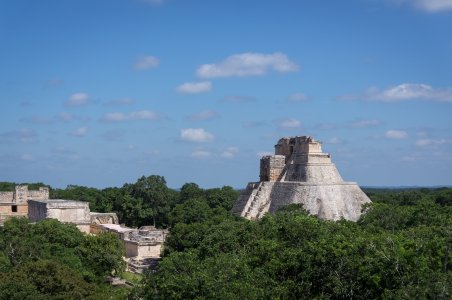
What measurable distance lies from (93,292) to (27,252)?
779 cm

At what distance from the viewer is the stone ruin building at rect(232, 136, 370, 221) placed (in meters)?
39.0

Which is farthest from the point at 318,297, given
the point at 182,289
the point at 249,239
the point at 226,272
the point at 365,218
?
A: the point at 365,218

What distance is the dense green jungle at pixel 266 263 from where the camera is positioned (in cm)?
1778

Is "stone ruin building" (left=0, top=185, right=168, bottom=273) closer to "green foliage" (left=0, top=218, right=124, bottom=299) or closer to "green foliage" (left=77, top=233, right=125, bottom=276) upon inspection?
"green foliage" (left=77, top=233, right=125, bottom=276)

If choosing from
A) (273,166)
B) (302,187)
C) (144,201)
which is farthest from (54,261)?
(144,201)

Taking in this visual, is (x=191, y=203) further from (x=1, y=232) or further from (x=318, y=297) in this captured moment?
(x=318, y=297)

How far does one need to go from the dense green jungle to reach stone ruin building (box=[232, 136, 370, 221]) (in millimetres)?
5207

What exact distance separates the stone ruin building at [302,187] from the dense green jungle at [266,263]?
17.1 ft

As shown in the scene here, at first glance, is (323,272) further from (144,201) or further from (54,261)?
(144,201)

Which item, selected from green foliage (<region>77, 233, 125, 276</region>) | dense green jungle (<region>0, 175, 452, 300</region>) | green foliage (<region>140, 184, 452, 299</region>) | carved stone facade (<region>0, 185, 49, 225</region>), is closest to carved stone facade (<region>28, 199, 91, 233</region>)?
carved stone facade (<region>0, 185, 49, 225</region>)

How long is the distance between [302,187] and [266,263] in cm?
1976

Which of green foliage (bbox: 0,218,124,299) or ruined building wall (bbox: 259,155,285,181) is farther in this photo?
ruined building wall (bbox: 259,155,285,181)

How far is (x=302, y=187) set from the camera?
131 ft

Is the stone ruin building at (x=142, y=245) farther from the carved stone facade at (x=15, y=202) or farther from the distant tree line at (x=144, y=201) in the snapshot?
the carved stone facade at (x=15, y=202)
